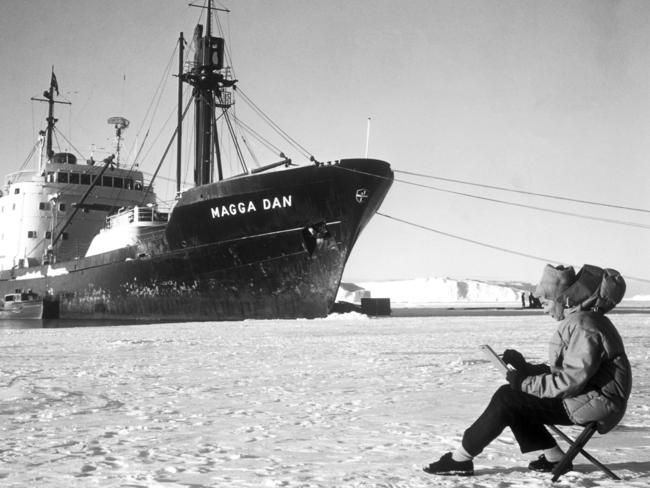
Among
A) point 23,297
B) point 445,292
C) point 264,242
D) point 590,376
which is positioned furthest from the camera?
point 445,292

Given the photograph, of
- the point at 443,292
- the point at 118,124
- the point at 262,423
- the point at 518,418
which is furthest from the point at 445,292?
the point at 518,418

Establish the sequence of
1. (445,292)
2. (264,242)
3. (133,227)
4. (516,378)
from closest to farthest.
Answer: (516,378) → (264,242) → (133,227) → (445,292)

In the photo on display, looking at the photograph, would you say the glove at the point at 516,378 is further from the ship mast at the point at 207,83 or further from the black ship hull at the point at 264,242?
the ship mast at the point at 207,83

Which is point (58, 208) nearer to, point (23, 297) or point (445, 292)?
point (23, 297)

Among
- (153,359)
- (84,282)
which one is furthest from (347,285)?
(153,359)

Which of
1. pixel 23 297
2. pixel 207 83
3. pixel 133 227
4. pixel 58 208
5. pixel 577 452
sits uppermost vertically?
pixel 207 83

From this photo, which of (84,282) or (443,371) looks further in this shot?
A: (84,282)

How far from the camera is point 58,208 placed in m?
29.0

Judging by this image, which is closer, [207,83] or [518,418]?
[518,418]

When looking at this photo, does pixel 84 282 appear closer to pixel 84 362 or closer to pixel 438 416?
pixel 84 362

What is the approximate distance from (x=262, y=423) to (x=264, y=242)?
14.9 metres

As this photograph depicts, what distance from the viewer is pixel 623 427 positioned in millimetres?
4215

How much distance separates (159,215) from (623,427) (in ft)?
70.6

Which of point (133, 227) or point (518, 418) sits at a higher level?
point (133, 227)
